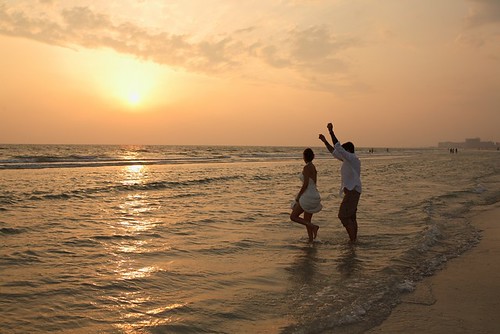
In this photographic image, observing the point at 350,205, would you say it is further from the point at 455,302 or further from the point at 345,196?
the point at 455,302

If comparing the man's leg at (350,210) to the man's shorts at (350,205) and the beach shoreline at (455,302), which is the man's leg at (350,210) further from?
the beach shoreline at (455,302)

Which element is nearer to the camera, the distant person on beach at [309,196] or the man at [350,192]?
the man at [350,192]

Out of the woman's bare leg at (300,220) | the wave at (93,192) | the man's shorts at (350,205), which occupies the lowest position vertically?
the wave at (93,192)

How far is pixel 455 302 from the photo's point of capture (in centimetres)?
507

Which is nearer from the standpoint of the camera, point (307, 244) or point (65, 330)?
point (65, 330)

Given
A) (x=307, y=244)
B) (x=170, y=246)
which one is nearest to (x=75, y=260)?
(x=170, y=246)

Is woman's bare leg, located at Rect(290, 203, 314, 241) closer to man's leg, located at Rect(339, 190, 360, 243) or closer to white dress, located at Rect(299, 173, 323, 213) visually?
white dress, located at Rect(299, 173, 323, 213)

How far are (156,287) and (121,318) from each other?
3.63ft

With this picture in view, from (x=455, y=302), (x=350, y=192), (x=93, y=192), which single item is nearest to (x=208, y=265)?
(x=350, y=192)

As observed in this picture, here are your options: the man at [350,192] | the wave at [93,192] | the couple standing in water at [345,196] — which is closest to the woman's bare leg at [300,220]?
the couple standing in water at [345,196]

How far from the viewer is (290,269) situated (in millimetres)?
6617

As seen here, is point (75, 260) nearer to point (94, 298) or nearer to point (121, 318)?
point (94, 298)

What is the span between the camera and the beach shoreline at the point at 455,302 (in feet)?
14.2

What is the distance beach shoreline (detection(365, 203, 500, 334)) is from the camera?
171 inches
